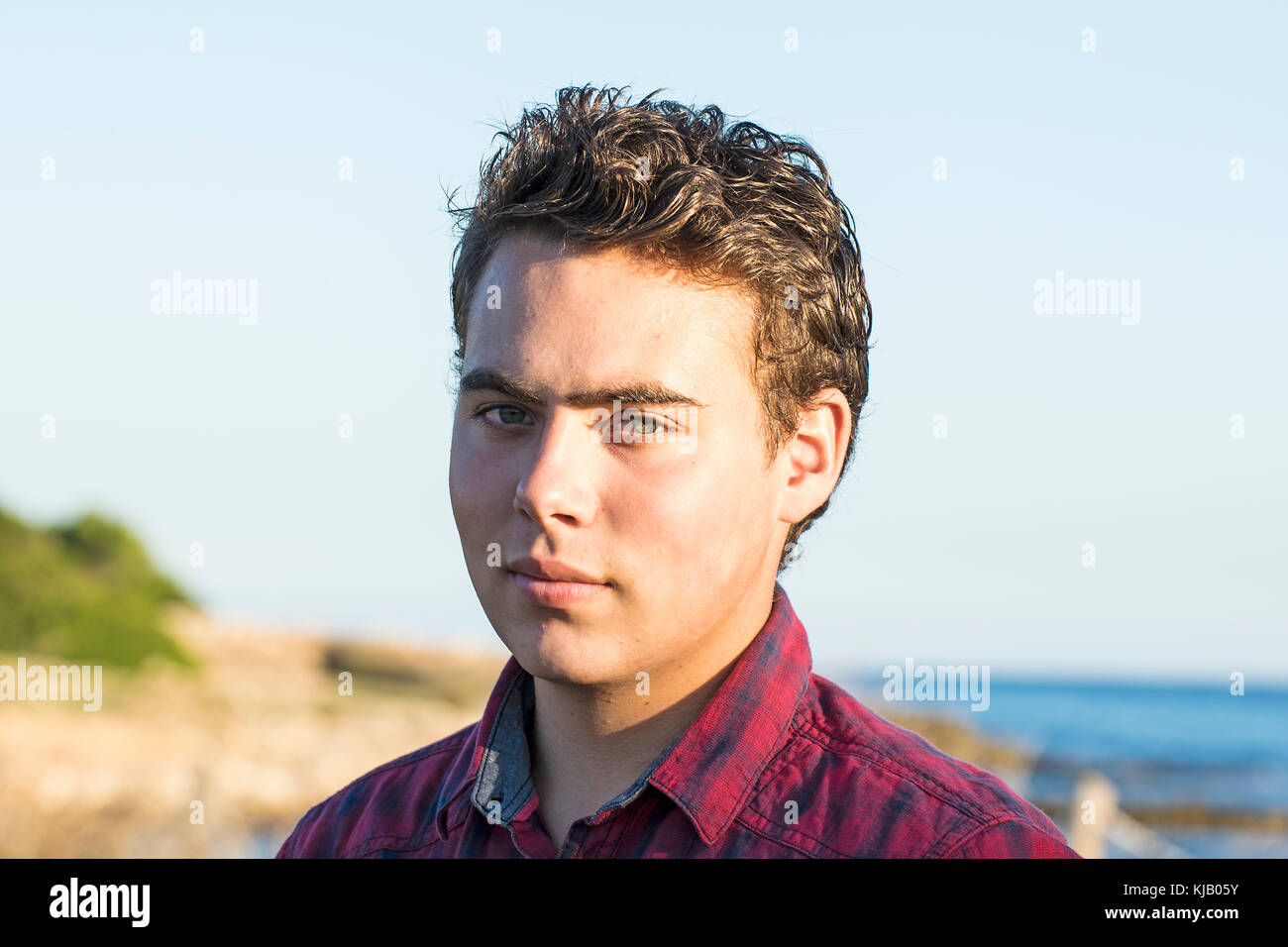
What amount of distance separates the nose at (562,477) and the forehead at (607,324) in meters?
0.09

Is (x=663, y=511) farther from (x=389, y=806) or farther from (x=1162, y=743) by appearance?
(x=1162, y=743)

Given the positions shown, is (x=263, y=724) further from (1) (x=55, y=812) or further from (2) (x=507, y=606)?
(2) (x=507, y=606)

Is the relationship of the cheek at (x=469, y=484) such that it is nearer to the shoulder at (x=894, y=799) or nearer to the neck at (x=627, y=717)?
the neck at (x=627, y=717)

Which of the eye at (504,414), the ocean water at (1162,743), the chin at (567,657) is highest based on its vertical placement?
the eye at (504,414)

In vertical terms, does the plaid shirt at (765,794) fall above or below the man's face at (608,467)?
below

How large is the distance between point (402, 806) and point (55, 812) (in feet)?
46.6

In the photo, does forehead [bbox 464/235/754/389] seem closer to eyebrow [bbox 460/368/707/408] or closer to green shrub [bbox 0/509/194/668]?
eyebrow [bbox 460/368/707/408]

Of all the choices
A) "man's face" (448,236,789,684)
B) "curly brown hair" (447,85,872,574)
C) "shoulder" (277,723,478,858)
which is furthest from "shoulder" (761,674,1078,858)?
"shoulder" (277,723,478,858)

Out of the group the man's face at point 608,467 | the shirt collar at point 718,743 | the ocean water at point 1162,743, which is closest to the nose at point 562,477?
the man's face at point 608,467

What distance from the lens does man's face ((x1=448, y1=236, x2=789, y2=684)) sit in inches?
96.2

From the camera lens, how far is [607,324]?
248 cm

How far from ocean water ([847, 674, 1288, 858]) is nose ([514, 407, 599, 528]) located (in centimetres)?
1346

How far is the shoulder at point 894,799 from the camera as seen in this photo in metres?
2.30
